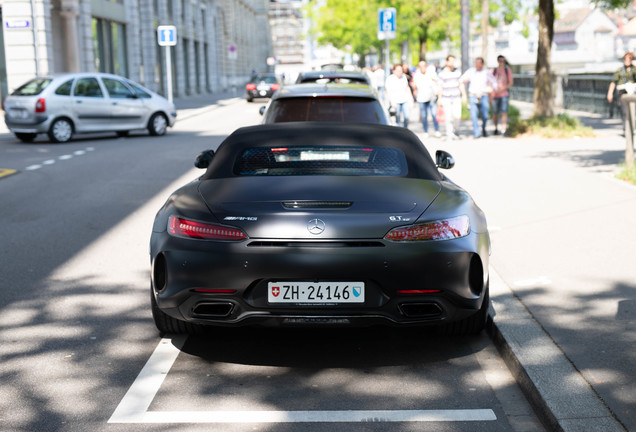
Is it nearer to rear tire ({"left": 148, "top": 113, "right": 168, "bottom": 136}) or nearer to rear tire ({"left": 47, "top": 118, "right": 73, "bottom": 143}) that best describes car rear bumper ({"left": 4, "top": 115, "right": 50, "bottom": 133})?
rear tire ({"left": 47, "top": 118, "right": 73, "bottom": 143})

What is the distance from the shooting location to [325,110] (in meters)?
10.3

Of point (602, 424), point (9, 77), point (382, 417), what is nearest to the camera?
point (602, 424)

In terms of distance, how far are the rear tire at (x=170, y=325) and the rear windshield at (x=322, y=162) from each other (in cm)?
92

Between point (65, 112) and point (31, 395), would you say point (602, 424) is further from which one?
point (65, 112)

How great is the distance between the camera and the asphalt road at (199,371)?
4.36m

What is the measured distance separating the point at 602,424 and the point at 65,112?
64.2ft

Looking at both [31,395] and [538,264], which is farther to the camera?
[538,264]

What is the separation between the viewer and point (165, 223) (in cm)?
527

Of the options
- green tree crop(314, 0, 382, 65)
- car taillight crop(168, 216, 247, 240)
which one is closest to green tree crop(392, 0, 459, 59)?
green tree crop(314, 0, 382, 65)

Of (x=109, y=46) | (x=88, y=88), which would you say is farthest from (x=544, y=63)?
(x=109, y=46)

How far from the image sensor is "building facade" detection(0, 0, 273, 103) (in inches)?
1273

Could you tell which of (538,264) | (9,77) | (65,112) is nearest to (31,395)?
(538,264)

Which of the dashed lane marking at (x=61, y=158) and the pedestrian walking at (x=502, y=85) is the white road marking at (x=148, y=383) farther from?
the pedestrian walking at (x=502, y=85)

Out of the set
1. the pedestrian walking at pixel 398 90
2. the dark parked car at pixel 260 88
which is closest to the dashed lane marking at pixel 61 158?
the pedestrian walking at pixel 398 90
